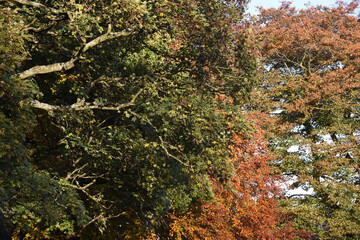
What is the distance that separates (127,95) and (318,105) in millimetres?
19980

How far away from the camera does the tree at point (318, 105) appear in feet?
88.0

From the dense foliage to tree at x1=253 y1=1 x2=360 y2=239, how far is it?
21.9ft

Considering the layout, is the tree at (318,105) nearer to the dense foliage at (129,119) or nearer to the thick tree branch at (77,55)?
the dense foliage at (129,119)

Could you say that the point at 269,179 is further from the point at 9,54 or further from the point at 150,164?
the point at 9,54

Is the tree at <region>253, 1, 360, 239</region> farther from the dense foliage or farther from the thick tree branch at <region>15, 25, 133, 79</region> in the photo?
the thick tree branch at <region>15, 25, 133, 79</region>

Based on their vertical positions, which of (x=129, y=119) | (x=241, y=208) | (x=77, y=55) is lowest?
(x=241, y=208)

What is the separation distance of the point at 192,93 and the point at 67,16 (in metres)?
4.53

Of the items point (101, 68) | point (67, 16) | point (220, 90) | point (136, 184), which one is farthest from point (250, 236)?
point (67, 16)

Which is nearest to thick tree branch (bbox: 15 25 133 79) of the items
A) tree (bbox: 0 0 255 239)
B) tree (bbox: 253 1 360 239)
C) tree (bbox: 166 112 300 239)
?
tree (bbox: 0 0 255 239)

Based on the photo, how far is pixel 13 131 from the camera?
861 centimetres

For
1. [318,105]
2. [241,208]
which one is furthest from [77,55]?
[318,105]

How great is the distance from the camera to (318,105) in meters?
30.0

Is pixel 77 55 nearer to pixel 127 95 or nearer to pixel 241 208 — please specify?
pixel 127 95

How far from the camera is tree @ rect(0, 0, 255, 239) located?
1104 centimetres
